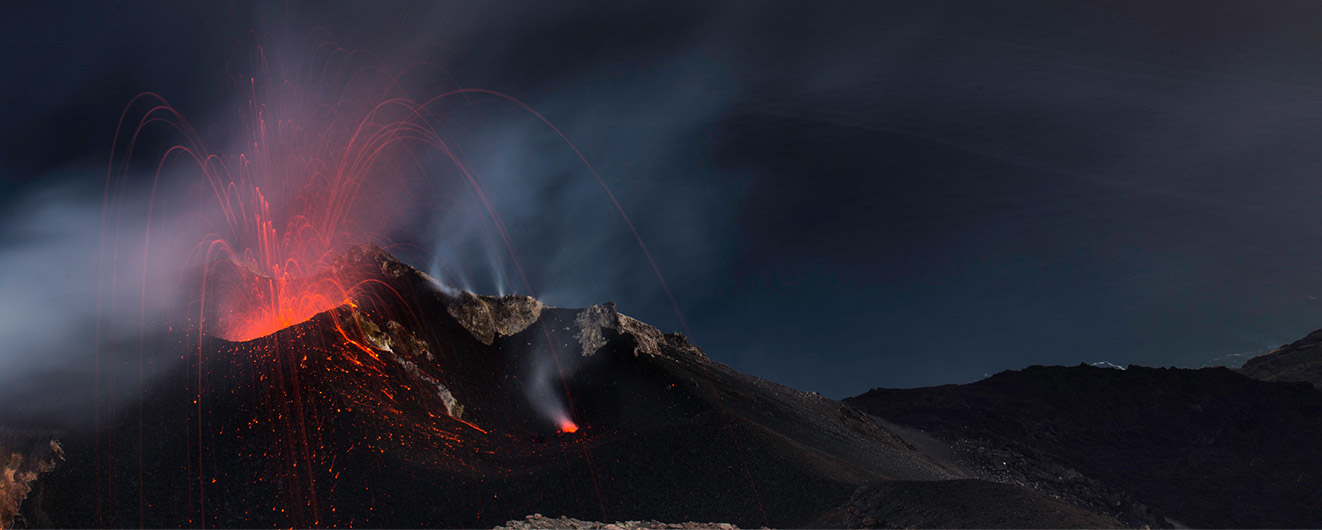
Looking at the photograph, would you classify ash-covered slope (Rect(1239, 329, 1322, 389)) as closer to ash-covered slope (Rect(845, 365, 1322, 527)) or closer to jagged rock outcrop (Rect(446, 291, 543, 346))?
ash-covered slope (Rect(845, 365, 1322, 527))

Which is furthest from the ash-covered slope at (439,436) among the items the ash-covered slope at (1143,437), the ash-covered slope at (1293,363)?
the ash-covered slope at (1293,363)

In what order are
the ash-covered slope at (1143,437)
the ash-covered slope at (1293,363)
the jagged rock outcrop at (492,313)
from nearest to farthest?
1. the jagged rock outcrop at (492,313)
2. the ash-covered slope at (1143,437)
3. the ash-covered slope at (1293,363)

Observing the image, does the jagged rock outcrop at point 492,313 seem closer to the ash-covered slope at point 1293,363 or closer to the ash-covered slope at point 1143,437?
the ash-covered slope at point 1143,437

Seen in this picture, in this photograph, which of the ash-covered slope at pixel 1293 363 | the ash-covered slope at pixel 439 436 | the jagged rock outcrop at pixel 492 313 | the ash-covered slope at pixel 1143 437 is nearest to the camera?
the ash-covered slope at pixel 439 436

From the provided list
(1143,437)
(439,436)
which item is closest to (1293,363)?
(1143,437)

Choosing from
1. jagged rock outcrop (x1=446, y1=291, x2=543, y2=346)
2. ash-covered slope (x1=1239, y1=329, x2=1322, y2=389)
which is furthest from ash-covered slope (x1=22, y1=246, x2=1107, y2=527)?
ash-covered slope (x1=1239, y1=329, x2=1322, y2=389)

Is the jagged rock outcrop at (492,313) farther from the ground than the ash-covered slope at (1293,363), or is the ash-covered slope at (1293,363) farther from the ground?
the jagged rock outcrop at (492,313)
